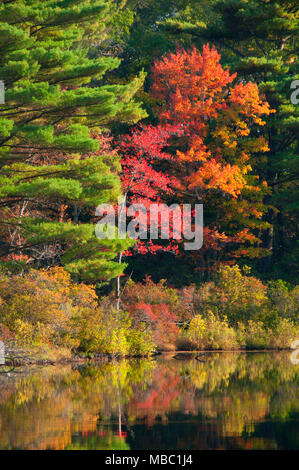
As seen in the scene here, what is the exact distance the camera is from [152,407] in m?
16.2

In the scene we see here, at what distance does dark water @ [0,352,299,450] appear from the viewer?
12.3 meters

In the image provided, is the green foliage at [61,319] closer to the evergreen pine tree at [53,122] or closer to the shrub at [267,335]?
the evergreen pine tree at [53,122]

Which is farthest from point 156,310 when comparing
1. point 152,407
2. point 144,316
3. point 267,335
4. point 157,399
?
point 152,407

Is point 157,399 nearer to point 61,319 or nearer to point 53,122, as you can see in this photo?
point 61,319

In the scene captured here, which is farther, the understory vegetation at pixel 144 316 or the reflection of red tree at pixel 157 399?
the understory vegetation at pixel 144 316

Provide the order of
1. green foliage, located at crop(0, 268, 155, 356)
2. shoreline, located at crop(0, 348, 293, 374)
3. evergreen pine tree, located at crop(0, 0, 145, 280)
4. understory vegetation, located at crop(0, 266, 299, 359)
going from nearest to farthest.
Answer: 1. shoreline, located at crop(0, 348, 293, 374)
2. evergreen pine tree, located at crop(0, 0, 145, 280)
3. green foliage, located at crop(0, 268, 155, 356)
4. understory vegetation, located at crop(0, 266, 299, 359)

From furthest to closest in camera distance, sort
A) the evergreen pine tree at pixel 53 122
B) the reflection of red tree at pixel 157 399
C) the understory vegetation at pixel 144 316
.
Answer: the understory vegetation at pixel 144 316
the evergreen pine tree at pixel 53 122
the reflection of red tree at pixel 157 399

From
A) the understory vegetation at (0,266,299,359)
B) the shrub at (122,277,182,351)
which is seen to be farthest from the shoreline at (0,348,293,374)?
the shrub at (122,277,182,351)

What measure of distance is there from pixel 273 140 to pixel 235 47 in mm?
6882

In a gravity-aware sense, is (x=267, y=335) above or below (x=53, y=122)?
below

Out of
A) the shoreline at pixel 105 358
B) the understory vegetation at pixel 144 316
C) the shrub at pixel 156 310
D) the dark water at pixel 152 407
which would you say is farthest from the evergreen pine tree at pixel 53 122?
the dark water at pixel 152 407

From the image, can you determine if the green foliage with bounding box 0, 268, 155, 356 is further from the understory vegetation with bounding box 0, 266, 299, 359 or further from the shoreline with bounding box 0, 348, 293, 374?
the shoreline with bounding box 0, 348, 293, 374

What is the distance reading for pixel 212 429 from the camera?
13.1 m

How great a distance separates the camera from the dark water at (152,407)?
1227cm
